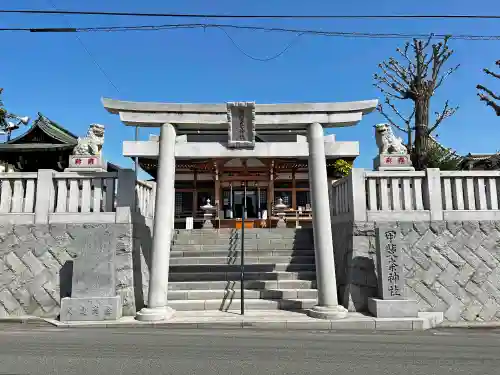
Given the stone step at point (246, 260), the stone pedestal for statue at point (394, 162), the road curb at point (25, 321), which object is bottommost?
the road curb at point (25, 321)

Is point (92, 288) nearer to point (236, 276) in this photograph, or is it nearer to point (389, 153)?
point (236, 276)

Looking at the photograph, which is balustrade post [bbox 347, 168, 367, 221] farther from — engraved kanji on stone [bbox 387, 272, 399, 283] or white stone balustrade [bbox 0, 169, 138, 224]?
white stone balustrade [bbox 0, 169, 138, 224]

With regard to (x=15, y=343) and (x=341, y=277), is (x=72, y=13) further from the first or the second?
(x=341, y=277)

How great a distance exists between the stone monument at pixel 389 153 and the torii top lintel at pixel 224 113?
4.08 feet

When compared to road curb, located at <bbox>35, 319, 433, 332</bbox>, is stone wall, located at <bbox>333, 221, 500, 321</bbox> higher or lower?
higher

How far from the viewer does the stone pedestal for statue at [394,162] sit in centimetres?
905

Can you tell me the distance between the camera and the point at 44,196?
8.44 metres

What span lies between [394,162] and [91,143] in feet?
26.2

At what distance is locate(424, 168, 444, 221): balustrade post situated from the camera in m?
8.47

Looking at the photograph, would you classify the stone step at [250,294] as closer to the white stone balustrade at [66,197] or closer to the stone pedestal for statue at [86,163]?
the white stone balustrade at [66,197]

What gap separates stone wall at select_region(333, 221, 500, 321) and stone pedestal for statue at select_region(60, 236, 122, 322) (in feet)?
17.5

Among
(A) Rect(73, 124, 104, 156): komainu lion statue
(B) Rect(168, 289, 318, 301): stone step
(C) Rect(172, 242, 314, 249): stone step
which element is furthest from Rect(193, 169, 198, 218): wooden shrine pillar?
(B) Rect(168, 289, 318, 301): stone step

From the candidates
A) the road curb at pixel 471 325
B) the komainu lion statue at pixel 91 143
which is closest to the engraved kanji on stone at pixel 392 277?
the road curb at pixel 471 325

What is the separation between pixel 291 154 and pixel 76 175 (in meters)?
5.26
